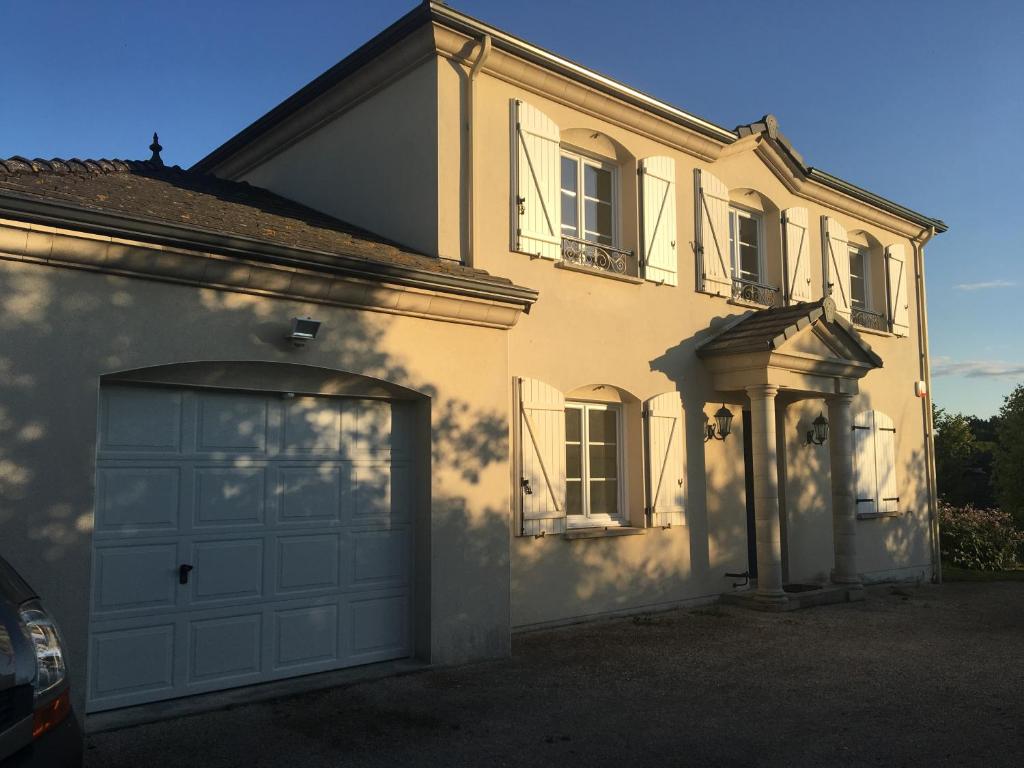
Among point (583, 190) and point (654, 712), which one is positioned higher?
point (583, 190)

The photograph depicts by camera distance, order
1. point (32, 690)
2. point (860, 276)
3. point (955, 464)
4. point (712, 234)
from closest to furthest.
A: point (32, 690), point (712, 234), point (860, 276), point (955, 464)

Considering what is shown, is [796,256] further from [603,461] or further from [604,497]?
[604,497]

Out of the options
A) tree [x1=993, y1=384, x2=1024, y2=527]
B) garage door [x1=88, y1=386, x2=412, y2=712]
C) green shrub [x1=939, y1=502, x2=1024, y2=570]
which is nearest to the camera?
garage door [x1=88, y1=386, x2=412, y2=712]

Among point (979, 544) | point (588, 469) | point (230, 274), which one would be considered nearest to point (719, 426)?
point (588, 469)

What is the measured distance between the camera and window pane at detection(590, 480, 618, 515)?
997 centimetres

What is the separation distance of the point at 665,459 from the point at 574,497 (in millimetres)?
1337

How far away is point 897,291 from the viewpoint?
1491 cm

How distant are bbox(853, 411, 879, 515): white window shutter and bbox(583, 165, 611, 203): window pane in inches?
231

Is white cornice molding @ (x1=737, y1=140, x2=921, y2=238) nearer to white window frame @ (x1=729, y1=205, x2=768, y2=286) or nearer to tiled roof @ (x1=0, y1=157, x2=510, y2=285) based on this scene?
white window frame @ (x1=729, y1=205, x2=768, y2=286)

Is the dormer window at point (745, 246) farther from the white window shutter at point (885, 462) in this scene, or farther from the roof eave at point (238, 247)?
the roof eave at point (238, 247)

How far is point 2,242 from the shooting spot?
5289 mm

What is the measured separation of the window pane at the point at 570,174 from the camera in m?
10.2

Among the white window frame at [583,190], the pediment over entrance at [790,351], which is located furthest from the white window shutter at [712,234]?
the white window frame at [583,190]

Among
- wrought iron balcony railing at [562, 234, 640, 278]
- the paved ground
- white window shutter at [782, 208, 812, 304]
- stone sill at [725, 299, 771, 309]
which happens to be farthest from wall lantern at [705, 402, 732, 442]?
the paved ground
